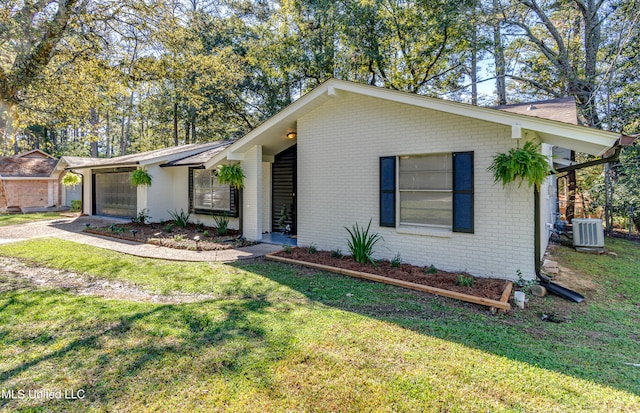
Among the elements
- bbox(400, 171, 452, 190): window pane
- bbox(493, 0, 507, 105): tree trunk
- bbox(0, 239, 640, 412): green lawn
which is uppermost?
bbox(493, 0, 507, 105): tree trunk

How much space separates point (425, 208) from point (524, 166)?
201cm

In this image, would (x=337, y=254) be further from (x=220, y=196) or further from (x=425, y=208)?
(x=220, y=196)

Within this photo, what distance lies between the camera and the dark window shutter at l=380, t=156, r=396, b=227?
21.9 ft

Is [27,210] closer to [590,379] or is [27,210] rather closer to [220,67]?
[220,67]

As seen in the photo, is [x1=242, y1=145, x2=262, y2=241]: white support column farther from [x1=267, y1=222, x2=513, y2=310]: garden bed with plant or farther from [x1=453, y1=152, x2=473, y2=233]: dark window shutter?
[x1=453, y1=152, x2=473, y2=233]: dark window shutter

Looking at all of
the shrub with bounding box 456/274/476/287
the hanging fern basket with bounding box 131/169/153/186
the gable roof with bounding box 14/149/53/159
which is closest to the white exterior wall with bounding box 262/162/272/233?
the hanging fern basket with bounding box 131/169/153/186

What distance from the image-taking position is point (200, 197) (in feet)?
40.2

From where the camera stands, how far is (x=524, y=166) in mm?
4941

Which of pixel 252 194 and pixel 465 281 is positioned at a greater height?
pixel 252 194

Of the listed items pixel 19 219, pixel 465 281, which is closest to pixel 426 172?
pixel 465 281

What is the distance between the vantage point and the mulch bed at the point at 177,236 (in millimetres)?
8770

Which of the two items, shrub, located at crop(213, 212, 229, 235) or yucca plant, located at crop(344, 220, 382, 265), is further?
shrub, located at crop(213, 212, 229, 235)

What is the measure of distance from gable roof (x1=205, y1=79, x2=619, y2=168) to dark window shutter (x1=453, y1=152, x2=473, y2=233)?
81cm

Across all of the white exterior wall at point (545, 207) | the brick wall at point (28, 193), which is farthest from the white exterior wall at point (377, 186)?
the brick wall at point (28, 193)
